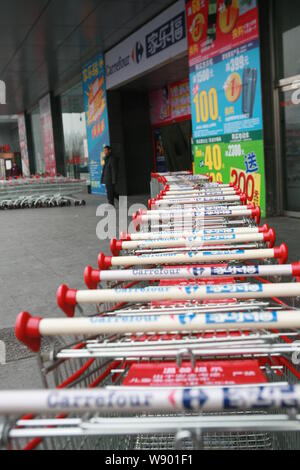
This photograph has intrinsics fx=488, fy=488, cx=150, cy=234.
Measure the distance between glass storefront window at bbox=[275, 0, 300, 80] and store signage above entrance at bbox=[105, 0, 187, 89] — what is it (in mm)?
2320

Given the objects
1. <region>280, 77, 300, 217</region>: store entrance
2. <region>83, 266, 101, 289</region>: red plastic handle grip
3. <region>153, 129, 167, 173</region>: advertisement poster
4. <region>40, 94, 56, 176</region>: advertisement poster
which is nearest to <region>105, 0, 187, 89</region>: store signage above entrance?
<region>153, 129, 167, 173</region>: advertisement poster

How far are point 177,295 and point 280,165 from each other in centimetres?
702

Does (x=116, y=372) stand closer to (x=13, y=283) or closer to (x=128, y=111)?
(x=13, y=283)

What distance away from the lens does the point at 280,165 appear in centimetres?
816

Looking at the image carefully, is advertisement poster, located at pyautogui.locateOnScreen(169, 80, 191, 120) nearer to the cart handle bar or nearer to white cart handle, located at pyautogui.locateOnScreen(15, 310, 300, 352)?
white cart handle, located at pyautogui.locateOnScreen(15, 310, 300, 352)

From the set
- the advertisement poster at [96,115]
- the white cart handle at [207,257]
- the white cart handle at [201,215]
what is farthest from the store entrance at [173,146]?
the white cart handle at [207,257]

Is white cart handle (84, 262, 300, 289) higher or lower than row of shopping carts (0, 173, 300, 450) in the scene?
higher

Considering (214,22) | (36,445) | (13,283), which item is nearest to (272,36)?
(214,22)

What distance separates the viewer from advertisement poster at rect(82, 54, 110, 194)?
1484cm

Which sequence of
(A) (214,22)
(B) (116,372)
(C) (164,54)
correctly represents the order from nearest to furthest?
(B) (116,372), (A) (214,22), (C) (164,54)

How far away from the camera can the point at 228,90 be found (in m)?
8.41

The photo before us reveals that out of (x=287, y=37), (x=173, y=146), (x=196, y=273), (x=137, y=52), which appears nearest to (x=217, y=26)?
(x=287, y=37)

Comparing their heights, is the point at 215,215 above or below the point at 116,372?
above

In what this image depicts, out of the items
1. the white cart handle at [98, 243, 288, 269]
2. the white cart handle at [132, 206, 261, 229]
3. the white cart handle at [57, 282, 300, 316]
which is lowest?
the white cart handle at [57, 282, 300, 316]
